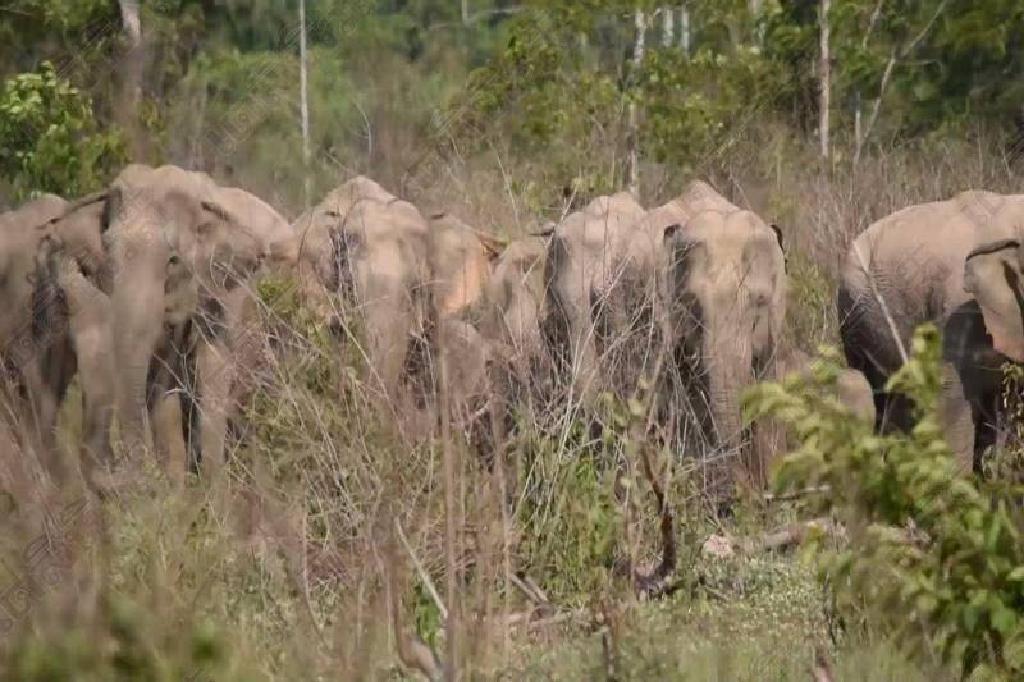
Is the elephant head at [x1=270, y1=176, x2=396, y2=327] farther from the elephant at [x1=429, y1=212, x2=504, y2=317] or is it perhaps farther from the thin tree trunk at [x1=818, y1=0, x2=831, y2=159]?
the thin tree trunk at [x1=818, y1=0, x2=831, y2=159]

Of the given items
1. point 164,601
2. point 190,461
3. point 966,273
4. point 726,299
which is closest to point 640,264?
point 726,299

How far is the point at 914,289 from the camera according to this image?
12.3 m

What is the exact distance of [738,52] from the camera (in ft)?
63.5

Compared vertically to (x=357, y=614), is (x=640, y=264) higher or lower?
lower

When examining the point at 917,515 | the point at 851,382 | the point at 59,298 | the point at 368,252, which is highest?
the point at 917,515

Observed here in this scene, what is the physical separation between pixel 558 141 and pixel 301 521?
1147cm

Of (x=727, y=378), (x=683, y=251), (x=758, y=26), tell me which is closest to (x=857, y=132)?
(x=758, y=26)

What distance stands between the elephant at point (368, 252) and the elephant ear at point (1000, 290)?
259 centimetres

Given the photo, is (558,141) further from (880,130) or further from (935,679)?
(935,679)

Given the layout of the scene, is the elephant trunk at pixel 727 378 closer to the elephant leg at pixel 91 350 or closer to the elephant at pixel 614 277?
the elephant at pixel 614 277

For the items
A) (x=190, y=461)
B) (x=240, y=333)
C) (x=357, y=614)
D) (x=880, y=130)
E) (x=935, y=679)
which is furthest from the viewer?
(x=880, y=130)

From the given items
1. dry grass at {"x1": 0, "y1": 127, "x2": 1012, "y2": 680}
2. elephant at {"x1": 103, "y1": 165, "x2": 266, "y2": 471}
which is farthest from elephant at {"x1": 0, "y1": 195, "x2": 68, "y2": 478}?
dry grass at {"x1": 0, "y1": 127, "x2": 1012, "y2": 680}

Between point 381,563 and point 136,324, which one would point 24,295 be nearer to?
point 136,324

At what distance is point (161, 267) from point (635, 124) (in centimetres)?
624
